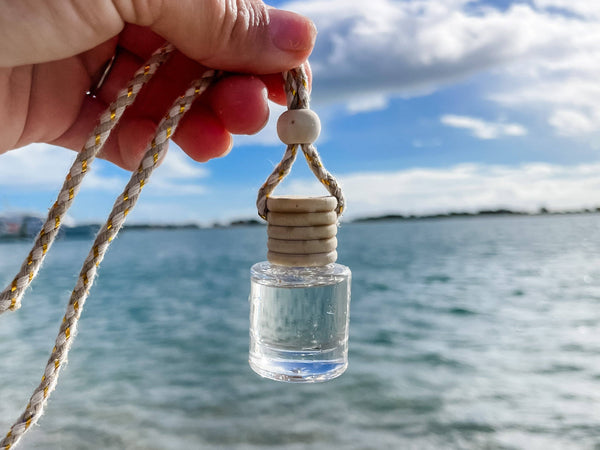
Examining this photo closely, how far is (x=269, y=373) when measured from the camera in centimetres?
119

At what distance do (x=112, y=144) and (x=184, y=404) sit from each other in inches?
→ 181

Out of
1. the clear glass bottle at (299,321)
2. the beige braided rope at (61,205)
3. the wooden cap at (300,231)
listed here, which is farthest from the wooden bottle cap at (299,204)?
A: the beige braided rope at (61,205)

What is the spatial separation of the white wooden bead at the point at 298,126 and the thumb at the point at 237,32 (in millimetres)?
183

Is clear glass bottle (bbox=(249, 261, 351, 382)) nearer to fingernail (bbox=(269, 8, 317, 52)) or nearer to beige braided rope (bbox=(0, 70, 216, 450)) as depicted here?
beige braided rope (bbox=(0, 70, 216, 450))

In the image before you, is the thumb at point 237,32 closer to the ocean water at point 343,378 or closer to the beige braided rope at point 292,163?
the beige braided rope at point 292,163

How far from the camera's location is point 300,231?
3.81 feet

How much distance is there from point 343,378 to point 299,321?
5774 millimetres

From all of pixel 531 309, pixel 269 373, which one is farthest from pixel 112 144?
pixel 531 309

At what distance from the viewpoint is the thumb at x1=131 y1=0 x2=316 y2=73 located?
1.27m

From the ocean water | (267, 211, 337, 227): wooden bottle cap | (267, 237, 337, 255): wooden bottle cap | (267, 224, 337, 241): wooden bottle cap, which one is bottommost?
the ocean water

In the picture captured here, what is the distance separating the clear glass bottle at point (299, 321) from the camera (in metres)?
1.16

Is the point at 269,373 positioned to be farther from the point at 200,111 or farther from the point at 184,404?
the point at 184,404

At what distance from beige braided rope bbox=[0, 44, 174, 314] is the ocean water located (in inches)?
5.5

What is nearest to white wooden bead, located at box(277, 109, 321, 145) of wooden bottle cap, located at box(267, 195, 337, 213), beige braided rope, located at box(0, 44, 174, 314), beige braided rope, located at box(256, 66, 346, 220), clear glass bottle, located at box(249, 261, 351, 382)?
beige braided rope, located at box(256, 66, 346, 220)
